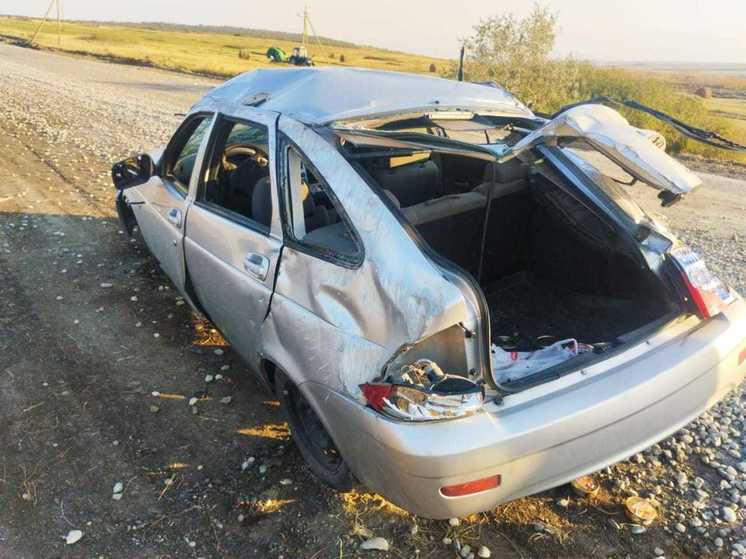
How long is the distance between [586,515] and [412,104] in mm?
2207

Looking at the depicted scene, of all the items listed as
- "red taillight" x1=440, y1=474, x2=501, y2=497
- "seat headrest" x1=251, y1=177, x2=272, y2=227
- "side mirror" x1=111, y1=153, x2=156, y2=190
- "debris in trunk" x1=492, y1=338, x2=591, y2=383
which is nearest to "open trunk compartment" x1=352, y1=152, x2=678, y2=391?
"debris in trunk" x1=492, y1=338, x2=591, y2=383

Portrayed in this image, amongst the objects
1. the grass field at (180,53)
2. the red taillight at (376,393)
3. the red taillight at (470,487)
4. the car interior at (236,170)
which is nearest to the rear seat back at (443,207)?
the car interior at (236,170)

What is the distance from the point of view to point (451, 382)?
6.73 feet

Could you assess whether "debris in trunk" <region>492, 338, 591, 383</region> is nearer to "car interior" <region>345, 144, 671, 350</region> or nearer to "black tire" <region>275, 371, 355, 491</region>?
"car interior" <region>345, 144, 671, 350</region>

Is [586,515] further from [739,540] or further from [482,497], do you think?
[482,497]

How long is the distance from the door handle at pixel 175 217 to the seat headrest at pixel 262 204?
30.2 inches

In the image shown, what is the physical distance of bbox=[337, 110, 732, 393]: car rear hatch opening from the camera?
8.84 ft

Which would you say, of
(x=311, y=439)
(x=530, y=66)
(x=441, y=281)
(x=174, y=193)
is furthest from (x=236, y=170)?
(x=530, y=66)

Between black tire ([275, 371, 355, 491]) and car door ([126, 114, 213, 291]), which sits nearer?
black tire ([275, 371, 355, 491])

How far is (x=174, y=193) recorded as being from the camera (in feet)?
12.5

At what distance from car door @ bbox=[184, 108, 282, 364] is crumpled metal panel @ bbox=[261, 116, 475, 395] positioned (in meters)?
0.20

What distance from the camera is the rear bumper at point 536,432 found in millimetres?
2037

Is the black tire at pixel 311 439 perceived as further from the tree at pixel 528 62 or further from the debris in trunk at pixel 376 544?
the tree at pixel 528 62

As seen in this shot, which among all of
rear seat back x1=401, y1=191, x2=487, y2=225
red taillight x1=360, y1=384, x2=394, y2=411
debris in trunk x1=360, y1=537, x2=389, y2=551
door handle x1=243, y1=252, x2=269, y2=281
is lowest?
debris in trunk x1=360, y1=537, x2=389, y2=551
